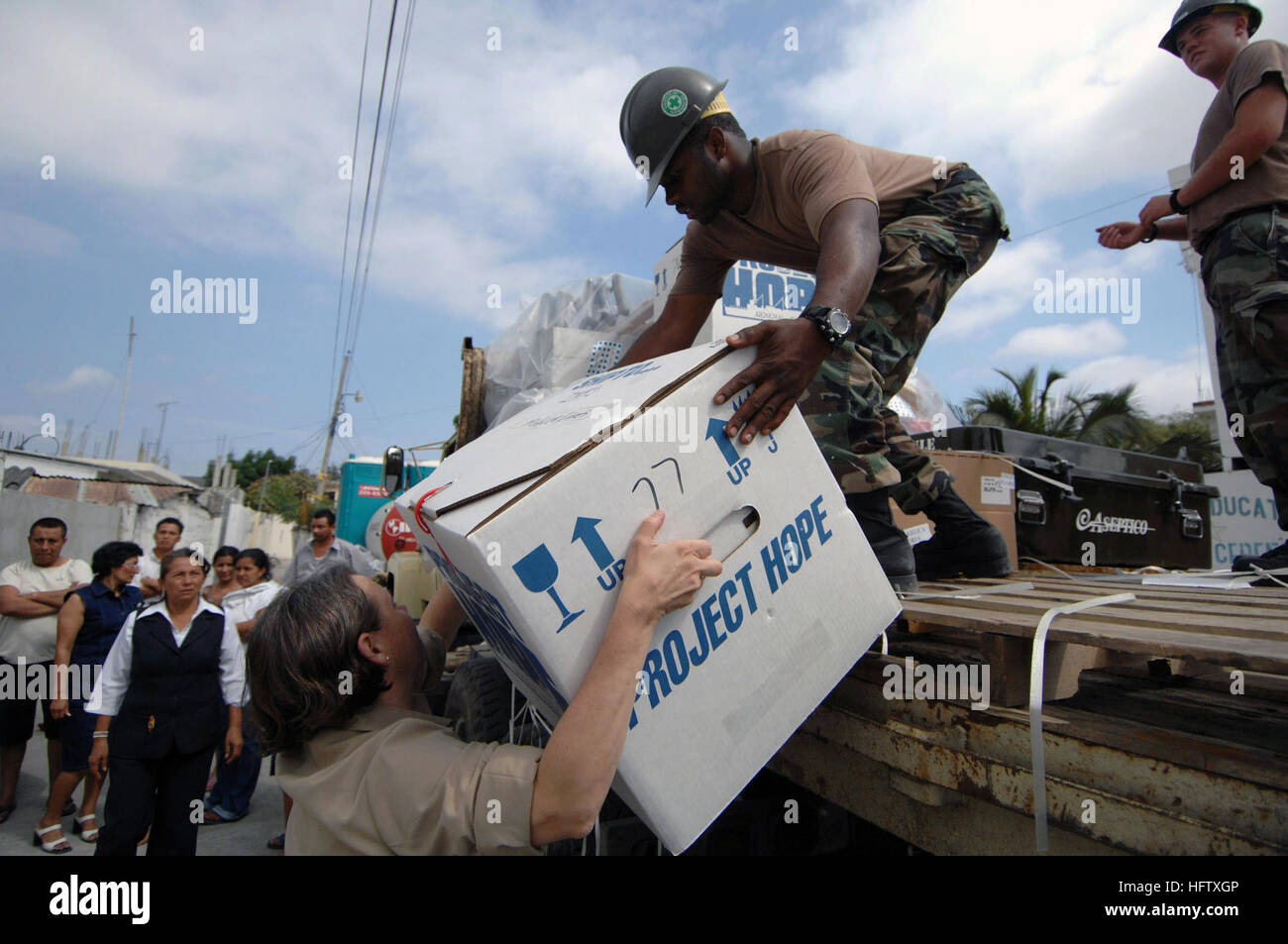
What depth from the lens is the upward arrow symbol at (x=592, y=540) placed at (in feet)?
3.40

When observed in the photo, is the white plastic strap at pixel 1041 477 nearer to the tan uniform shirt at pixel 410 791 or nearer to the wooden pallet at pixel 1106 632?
the wooden pallet at pixel 1106 632

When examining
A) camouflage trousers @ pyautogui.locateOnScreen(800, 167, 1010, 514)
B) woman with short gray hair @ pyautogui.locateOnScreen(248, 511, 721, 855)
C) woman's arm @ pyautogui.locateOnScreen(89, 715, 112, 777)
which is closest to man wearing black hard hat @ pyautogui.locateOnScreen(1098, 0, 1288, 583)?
camouflage trousers @ pyautogui.locateOnScreen(800, 167, 1010, 514)

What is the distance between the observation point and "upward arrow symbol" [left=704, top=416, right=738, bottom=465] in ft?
3.84

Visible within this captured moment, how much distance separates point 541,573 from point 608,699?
0.20 meters

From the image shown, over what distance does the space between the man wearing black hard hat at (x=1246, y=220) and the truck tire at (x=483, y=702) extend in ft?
8.48

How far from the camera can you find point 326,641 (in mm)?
1321

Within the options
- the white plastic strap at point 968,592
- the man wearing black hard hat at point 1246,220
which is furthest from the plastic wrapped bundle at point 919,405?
the white plastic strap at point 968,592

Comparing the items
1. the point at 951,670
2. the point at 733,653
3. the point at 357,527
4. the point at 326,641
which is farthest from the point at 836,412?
the point at 357,527

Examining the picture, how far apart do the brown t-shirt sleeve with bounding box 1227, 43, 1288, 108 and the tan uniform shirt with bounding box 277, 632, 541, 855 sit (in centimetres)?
275

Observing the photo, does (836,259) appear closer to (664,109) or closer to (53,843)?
(664,109)

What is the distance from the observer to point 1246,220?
7.20ft

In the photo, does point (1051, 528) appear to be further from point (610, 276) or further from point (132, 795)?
point (132, 795)

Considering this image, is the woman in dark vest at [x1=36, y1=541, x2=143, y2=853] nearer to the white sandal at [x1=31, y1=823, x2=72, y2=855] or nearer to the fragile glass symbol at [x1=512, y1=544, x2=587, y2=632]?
the white sandal at [x1=31, y1=823, x2=72, y2=855]

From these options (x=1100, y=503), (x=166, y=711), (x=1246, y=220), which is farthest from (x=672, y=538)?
(x=166, y=711)
